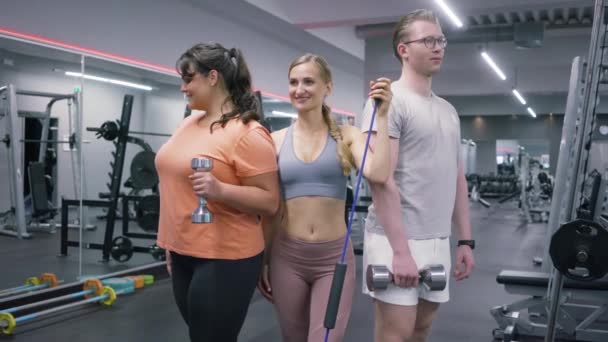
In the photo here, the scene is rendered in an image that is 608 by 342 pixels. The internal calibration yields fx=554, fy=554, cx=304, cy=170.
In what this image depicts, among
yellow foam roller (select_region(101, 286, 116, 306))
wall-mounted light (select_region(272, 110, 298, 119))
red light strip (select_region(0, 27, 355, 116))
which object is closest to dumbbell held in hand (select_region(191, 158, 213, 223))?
yellow foam roller (select_region(101, 286, 116, 306))

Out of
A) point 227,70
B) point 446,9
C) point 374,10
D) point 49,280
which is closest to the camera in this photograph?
point 227,70

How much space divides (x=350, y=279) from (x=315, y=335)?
19 cm

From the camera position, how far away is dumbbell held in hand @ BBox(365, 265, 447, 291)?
4.48 ft

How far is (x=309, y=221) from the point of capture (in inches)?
63.0

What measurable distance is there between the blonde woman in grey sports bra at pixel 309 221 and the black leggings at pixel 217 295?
171 millimetres

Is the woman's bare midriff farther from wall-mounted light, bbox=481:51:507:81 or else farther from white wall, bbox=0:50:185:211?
wall-mounted light, bbox=481:51:507:81

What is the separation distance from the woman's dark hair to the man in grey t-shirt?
0.33 metres

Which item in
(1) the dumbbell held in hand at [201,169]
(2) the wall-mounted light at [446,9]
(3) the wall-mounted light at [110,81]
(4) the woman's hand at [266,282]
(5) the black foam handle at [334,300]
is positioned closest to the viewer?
(5) the black foam handle at [334,300]

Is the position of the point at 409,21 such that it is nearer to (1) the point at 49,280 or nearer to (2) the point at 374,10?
(1) the point at 49,280

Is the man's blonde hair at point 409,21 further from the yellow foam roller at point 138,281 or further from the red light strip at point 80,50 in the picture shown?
the yellow foam roller at point 138,281

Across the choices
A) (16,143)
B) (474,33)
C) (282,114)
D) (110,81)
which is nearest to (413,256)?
(110,81)

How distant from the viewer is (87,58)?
452 cm

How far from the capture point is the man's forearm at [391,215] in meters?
1.36

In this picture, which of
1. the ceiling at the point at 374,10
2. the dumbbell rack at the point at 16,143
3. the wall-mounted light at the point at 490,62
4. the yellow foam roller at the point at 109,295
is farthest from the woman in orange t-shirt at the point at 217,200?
the wall-mounted light at the point at 490,62
